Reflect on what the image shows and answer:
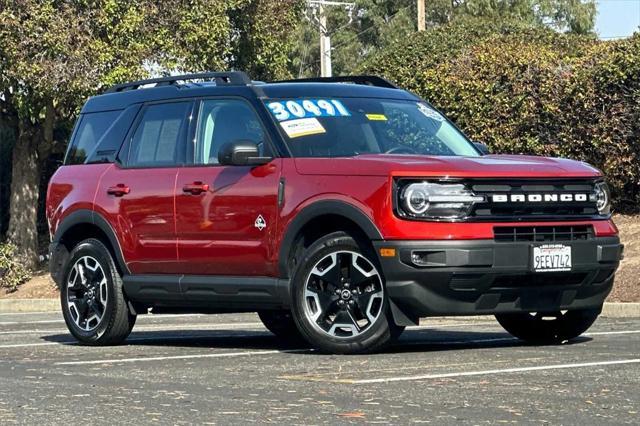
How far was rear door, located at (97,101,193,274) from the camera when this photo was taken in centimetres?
1097

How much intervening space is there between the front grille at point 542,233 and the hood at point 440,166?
0.35 m

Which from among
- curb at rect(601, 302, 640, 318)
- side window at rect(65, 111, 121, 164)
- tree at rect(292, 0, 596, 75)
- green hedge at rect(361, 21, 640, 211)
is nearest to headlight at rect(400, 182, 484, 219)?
side window at rect(65, 111, 121, 164)

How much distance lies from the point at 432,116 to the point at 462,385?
394 centimetres

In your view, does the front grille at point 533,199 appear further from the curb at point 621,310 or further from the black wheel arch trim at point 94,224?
the curb at point 621,310

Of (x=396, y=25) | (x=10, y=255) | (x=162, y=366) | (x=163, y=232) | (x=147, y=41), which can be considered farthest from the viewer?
(x=396, y=25)

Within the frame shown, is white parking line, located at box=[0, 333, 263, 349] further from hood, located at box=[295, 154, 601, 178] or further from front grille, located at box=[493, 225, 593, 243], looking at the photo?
front grille, located at box=[493, 225, 593, 243]

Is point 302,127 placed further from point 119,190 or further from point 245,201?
point 119,190

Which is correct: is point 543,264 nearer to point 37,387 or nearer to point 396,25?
point 37,387

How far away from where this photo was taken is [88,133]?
12203mm

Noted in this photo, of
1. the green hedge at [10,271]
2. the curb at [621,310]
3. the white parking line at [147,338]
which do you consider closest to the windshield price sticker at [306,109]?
the white parking line at [147,338]

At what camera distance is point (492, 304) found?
9648 mm

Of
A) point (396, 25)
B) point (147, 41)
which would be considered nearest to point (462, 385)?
point (147, 41)

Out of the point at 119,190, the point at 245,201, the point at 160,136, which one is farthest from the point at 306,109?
the point at 119,190

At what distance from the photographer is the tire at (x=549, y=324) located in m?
10.7
